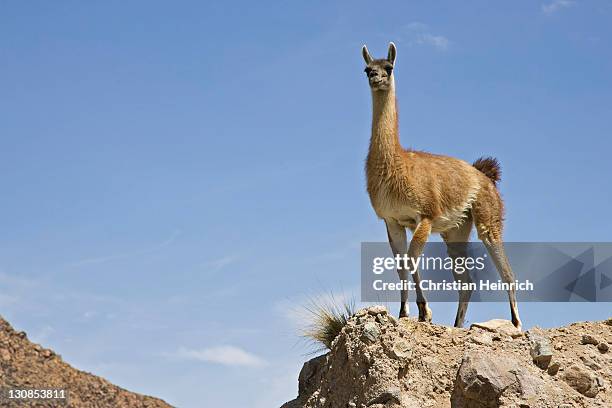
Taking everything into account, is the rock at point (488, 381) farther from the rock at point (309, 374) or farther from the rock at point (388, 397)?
the rock at point (309, 374)

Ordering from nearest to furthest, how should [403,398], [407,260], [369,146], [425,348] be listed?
[403,398] → [425,348] → [407,260] → [369,146]

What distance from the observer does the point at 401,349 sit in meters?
11.1

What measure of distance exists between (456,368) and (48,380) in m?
15.4

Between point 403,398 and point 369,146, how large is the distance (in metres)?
4.54

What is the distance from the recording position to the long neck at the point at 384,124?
13.5m

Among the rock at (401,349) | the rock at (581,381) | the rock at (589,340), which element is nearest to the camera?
the rock at (401,349)

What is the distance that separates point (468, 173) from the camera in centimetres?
1442

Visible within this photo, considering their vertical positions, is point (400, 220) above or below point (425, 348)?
above

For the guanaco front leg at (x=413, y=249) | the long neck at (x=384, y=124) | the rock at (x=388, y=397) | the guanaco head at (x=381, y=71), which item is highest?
the guanaco head at (x=381, y=71)

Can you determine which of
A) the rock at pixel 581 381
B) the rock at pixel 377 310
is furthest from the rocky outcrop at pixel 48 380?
the rock at pixel 581 381

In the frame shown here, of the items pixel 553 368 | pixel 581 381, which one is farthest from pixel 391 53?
pixel 581 381

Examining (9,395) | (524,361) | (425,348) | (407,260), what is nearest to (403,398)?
(425,348)

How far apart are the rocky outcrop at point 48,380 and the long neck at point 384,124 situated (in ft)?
43.0

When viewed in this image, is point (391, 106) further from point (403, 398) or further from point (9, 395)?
point (9, 395)
